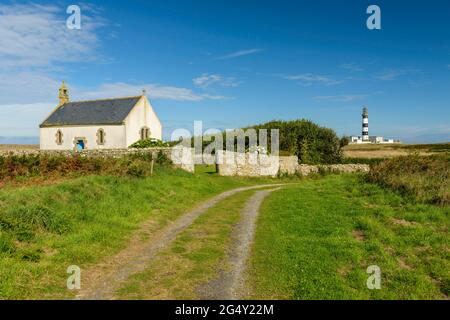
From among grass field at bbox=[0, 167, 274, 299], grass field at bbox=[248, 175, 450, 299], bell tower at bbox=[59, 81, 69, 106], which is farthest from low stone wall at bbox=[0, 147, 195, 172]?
bell tower at bbox=[59, 81, 69, 106]

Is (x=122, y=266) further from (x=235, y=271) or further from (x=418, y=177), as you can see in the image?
(x=418, y=177)

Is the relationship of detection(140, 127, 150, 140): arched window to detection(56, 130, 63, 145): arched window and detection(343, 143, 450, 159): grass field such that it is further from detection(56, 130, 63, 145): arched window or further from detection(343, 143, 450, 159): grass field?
detection(343, 143, 450, 159): grass field

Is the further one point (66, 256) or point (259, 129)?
point (259, 129)

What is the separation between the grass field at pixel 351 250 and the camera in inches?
294

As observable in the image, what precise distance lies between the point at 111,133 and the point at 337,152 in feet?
93.7

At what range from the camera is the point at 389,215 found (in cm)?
1332

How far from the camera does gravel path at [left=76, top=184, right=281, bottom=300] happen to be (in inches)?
297

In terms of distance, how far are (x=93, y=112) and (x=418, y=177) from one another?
126ft

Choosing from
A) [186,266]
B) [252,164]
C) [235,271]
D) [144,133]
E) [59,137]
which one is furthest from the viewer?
[59,137]

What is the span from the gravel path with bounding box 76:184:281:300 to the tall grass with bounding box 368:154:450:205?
811 cm

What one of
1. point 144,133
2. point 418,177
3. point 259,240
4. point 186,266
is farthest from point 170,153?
point 186,266

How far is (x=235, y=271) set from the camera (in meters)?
8.56

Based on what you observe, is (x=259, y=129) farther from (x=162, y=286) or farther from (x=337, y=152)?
(x=162, y=286)

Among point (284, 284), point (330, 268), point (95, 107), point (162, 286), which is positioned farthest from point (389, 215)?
point (95, 107)
